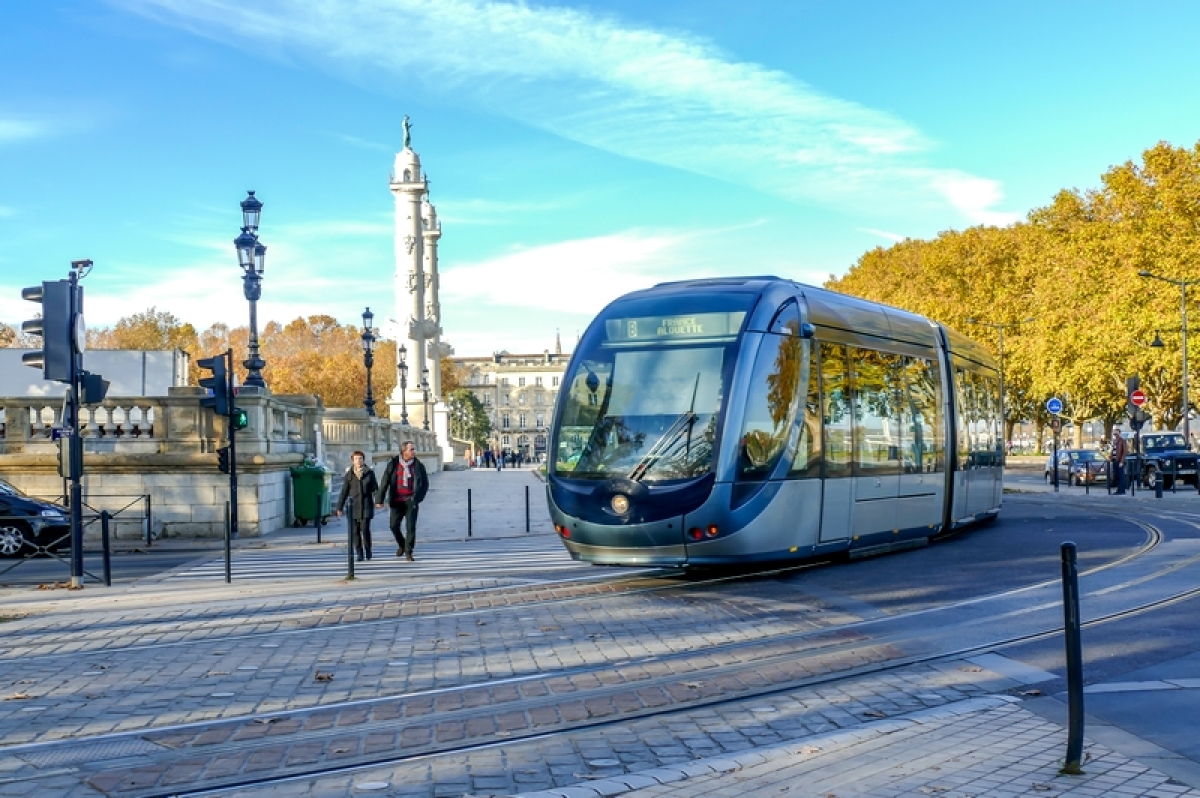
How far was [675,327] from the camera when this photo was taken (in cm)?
1419

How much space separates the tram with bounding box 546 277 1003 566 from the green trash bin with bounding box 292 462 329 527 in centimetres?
1218

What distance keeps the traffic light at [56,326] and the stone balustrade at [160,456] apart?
8.26 meters

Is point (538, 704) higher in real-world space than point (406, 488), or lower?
lower

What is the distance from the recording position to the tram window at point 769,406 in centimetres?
1363

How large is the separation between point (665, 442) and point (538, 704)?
5.68m

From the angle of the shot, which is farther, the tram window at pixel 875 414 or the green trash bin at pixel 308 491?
the green trash bin at pixel 308 491

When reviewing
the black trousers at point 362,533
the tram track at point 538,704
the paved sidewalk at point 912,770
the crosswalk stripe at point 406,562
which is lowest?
the crosswalk stripe at point 406,562

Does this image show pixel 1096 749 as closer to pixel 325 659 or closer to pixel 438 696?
pixel 438 696

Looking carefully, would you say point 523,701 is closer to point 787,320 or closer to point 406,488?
point 787,320

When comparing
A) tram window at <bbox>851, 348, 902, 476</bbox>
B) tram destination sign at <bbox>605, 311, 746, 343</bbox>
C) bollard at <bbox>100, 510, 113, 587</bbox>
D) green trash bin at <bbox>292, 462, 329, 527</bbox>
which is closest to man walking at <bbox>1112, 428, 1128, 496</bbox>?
green trash bin at <bbox>292, 462, 329, 527</bbox>

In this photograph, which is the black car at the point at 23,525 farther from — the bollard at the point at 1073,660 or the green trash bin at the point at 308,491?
the bollard at the point at 1073,660

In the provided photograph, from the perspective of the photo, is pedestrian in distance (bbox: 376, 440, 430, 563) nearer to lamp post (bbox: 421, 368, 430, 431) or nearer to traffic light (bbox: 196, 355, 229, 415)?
traffic light (bbox: 196, 355, 229, 415)

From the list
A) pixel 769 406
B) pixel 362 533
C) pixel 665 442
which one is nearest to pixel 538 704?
pixel 665 442

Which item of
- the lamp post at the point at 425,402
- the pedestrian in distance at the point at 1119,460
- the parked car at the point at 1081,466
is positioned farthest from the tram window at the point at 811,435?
the lamp post at the point at 425,402
